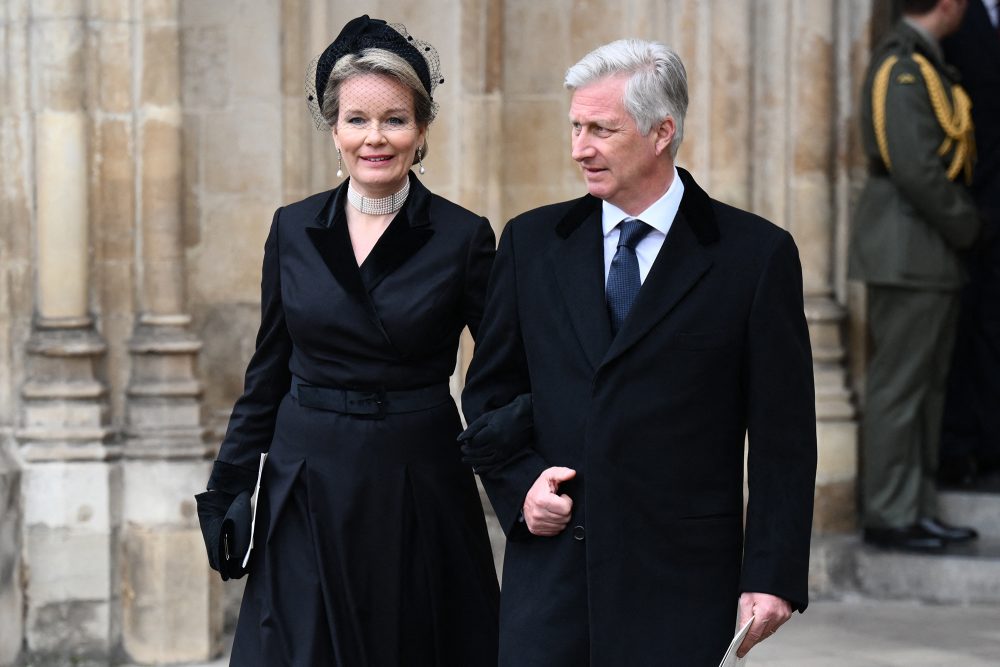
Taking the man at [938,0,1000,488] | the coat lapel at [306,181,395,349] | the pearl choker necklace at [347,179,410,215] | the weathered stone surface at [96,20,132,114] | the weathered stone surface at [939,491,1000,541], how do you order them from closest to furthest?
1. the coat lapel at [306,181,395,349]
2. the pearl choker necklace at [347,179,410,215]
3. the weathered stone surface at [96,20,132,114]
4. the weathered stone surface at [939,491,1000,541]
5. the man at [938,0,1000,488]

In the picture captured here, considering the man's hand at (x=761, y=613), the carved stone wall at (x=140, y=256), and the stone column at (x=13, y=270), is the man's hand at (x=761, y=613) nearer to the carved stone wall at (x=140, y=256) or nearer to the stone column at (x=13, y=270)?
A: the carved stone wall at (x=140, y=256)

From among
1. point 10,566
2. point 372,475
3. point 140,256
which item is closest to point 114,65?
point 140,256

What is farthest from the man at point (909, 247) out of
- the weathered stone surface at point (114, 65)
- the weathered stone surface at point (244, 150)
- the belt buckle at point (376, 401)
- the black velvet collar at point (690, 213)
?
the black velvet collar at point (690, 213)

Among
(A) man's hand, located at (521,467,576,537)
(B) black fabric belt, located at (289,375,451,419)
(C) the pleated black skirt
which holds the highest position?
(B) black fabric belt, located at (289,375,451,419)

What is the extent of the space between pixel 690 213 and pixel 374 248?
0.83m

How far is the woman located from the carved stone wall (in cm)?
208

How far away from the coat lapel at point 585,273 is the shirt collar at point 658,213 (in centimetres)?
3

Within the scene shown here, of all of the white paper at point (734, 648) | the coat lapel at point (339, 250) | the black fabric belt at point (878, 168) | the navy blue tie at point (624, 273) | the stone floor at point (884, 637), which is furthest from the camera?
the black fabric belt at point (878, 168)

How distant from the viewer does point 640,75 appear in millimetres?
3008

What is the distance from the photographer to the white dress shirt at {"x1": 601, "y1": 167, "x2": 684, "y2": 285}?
3.09 meters

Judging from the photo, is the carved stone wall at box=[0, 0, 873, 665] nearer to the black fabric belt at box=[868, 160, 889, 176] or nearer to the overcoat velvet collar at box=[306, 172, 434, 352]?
the black fabric belt at box=[868, 160, 889, 176]

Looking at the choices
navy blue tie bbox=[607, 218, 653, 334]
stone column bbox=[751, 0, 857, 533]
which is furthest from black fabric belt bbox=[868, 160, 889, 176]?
navy blue tie bbox=[607, 218, 653, 334]

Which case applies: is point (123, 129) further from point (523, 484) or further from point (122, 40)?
point (523, 484)

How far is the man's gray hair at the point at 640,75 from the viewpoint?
3.00 metres
